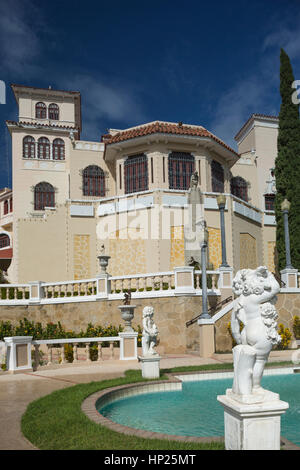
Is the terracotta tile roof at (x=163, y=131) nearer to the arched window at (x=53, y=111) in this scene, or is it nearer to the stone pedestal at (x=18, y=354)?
the arched window at (x=53, y=111)

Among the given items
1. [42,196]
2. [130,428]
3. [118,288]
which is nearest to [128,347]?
[118,288]

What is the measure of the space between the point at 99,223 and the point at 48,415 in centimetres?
1977

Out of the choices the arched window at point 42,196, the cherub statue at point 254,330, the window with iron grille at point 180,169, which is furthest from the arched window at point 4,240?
the cherub statue at point 254,330

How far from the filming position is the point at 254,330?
480 cm

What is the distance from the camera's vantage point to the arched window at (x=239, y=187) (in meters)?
33.1

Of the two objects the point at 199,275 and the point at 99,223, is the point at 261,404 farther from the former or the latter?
the point at 99,223

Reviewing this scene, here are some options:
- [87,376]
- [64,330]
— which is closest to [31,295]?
[64,330]

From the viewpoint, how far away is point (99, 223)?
2622 centimetres

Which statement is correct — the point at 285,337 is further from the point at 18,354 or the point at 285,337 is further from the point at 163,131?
the point at 163,131

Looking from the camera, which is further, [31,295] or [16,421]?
[31,295]

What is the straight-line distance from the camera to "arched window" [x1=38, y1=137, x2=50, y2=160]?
107 ft

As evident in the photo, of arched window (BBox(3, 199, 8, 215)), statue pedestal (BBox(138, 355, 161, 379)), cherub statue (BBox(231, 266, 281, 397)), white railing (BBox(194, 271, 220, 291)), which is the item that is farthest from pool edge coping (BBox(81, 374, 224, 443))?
arched window (BBox(3, 199, 8, 215))

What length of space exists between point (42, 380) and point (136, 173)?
62.0 feet

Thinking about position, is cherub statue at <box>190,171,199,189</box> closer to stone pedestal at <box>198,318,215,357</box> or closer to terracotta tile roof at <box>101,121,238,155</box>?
terracotta tile roof at <box>101,121,238,155</box>
